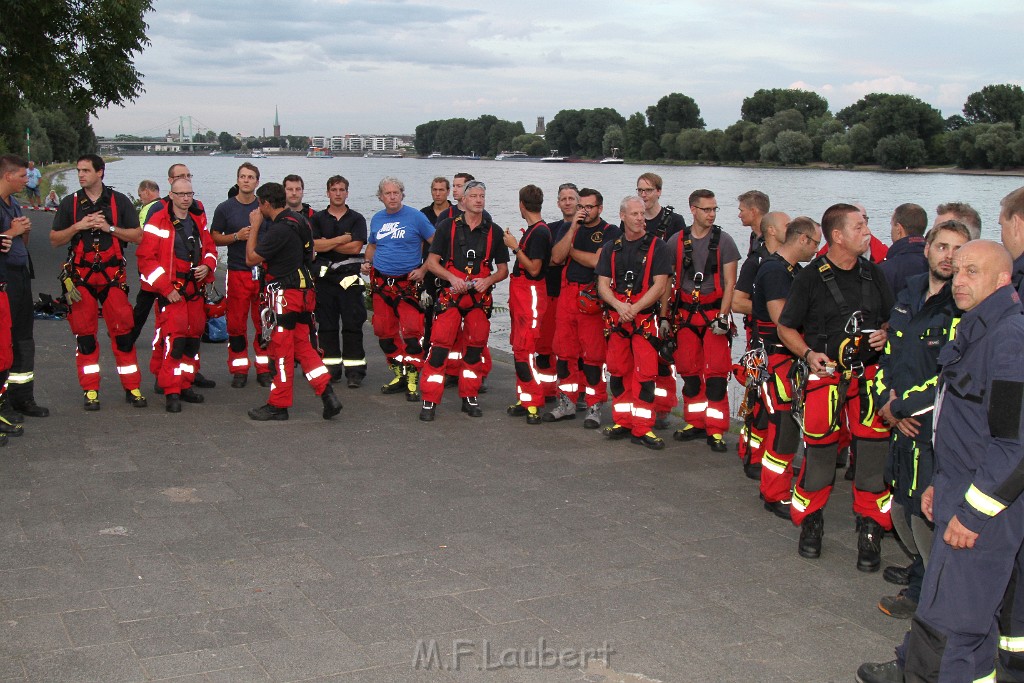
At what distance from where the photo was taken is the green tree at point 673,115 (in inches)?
3388

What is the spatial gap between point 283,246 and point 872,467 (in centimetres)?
511

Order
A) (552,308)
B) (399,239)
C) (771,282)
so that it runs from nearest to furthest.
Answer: (771,282), (552,308), (399,239)

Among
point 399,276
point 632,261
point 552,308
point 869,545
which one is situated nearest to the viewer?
point 869,545

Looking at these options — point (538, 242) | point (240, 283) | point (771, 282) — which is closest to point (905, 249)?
point (771, 282)

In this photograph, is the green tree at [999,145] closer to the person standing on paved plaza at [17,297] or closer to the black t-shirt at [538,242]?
the black t-shirt at [538,242]

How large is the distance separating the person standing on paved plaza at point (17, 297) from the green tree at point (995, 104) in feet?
150

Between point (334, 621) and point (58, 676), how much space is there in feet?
3.88

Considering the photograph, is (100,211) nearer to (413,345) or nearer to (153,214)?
(153,214)

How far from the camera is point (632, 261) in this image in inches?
311

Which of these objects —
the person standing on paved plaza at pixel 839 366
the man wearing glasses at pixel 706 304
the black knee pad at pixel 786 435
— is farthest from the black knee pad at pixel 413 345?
the person standing on paved plaza at pixel 839 366

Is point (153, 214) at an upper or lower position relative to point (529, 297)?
upper

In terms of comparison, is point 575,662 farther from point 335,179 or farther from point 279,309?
point 335,179

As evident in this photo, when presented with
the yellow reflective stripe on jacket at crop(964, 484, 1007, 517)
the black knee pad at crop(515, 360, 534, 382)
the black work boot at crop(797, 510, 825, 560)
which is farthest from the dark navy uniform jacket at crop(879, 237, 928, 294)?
the black knee pad at crop(515, 360, 534, 382)

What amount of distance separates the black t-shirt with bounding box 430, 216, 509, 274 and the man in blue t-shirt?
476 millimetres
